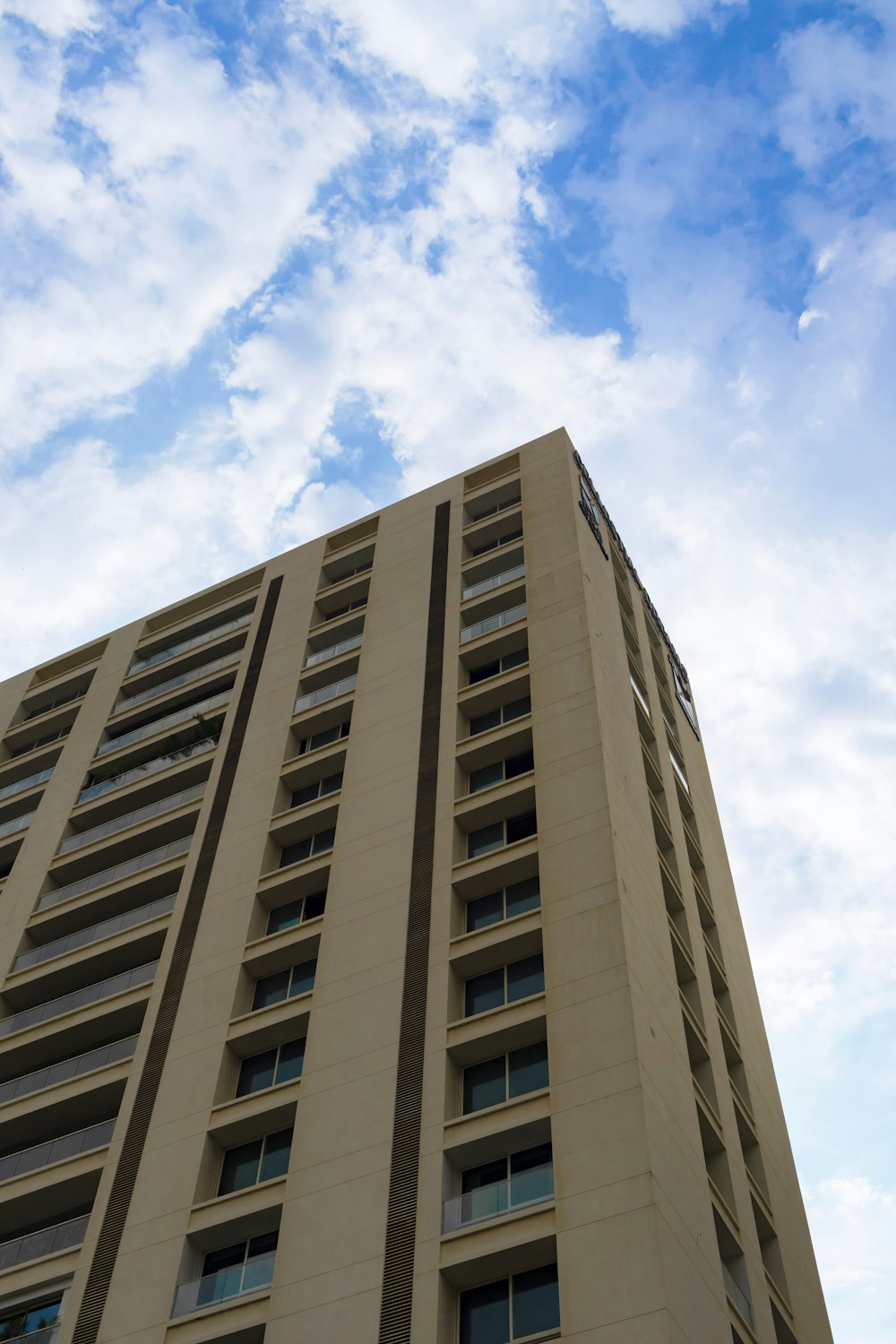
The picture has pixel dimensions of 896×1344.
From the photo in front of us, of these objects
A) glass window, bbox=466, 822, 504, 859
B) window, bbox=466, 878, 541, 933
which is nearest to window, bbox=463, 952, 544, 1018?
window, bbox=466, 878, 541, 933

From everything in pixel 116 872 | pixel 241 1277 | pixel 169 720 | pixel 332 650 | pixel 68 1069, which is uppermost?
pixel 169 720

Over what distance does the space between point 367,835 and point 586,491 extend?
2195 cm

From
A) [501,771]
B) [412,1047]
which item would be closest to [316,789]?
[501,771]

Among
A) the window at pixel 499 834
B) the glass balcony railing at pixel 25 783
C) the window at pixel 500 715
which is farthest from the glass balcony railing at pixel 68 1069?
the glass balcony railing at pixel 25 783

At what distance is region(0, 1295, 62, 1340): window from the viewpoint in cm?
3109

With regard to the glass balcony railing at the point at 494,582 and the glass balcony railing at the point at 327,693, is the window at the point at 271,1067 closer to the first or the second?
the glass balcony railing at the point at 327,693

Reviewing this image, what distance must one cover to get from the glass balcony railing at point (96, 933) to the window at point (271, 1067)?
8.03m

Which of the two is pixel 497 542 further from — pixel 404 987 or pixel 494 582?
pixel 404 987

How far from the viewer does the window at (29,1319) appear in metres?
31.1

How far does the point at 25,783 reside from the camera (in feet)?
182

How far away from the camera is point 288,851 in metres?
42.6

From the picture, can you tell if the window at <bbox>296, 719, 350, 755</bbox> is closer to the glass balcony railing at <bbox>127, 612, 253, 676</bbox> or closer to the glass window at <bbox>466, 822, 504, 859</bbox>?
the glass window at <bbox>466, 822, 504, 859</bbox>

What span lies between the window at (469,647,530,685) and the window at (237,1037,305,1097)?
46.7ft

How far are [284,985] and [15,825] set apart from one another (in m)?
19.6
